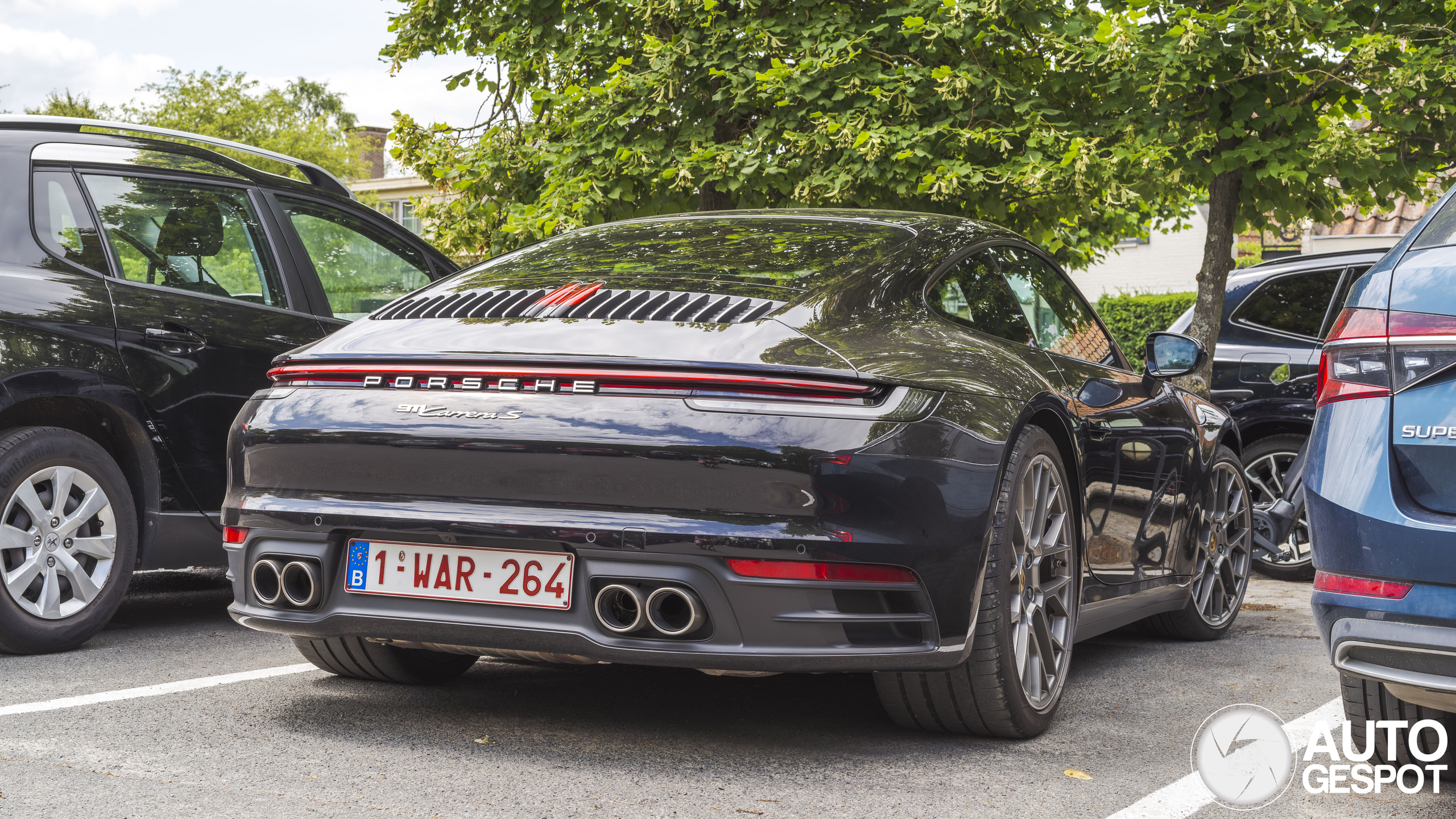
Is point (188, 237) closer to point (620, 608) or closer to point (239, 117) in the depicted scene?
point (620, 608)

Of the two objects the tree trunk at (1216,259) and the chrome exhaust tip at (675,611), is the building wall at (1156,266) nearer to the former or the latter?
the tree trunk at (1216,259)

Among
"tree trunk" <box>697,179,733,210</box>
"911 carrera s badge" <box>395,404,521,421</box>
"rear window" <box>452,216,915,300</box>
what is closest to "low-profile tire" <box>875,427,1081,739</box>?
"rear window" <box>452,216,915,300</box>

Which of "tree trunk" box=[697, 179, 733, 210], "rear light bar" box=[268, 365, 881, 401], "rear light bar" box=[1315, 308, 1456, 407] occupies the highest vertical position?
"tree trunk" box=[697, 179, 733, 210]

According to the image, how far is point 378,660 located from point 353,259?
8.14 ft

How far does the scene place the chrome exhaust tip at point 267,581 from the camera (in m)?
3.47

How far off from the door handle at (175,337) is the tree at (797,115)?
5.21m

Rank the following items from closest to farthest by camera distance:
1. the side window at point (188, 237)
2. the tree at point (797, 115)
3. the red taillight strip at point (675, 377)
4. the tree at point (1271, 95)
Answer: the red taillight strip at point (675, 377), the side window at point (188, 237), the tree at point (1271, 95), the tree at point (797, 115)

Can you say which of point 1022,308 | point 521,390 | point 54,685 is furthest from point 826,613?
point 54,685

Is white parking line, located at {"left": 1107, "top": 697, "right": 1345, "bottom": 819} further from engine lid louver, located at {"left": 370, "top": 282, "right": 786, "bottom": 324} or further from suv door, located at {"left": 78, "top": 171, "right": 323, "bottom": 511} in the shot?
suv door, located at {"left": 78, "top": 171, "right": 323, "bottom": 511}

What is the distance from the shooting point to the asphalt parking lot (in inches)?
120

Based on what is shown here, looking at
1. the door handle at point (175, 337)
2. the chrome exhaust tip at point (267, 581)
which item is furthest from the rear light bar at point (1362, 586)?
the door handle at point (175, 337)

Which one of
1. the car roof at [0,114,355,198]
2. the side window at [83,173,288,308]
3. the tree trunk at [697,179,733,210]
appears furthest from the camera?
the tree trunk at [697,179,733,210]

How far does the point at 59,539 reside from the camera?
477 centimetres

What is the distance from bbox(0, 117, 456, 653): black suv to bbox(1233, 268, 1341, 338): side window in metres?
5.46
